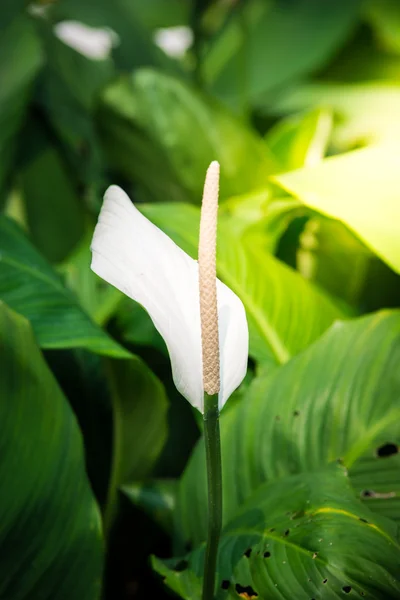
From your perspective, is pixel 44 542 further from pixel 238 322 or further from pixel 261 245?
pixel 261 245

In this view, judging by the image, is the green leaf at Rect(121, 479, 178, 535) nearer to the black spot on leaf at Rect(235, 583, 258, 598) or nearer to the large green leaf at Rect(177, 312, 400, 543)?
the large green leaf at Rect(177, 312, 400, 543)

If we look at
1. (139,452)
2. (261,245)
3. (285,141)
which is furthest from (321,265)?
(139,452)

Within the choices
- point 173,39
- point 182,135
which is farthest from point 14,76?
point 173,39

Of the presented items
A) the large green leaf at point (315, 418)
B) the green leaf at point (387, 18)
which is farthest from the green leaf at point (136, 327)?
the green leaf at point (387, 18)

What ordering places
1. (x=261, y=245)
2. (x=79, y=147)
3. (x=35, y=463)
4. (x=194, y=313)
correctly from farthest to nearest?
(x=79, y=147) < (x=261, y=245) < (x=35, y=463) < (x=194, y=313)

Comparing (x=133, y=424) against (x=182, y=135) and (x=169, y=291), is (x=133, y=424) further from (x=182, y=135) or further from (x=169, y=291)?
(x=182, y=135)
